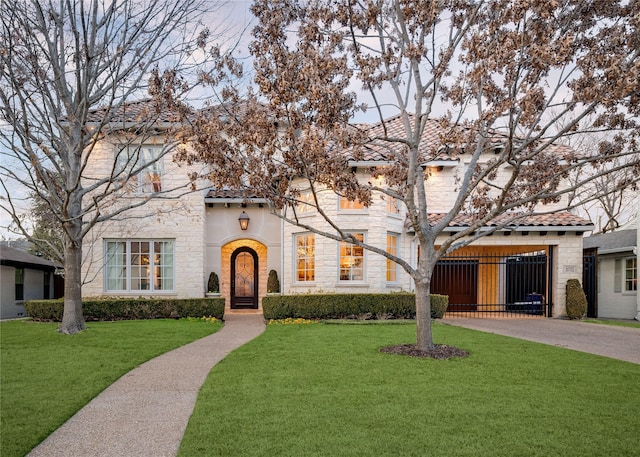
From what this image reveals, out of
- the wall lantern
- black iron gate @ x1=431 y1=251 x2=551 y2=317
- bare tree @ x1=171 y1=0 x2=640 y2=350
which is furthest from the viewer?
black iron gate @ x1=431 y1=251 x2=551 y2=317

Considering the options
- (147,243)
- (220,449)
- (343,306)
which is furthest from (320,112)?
(147,243)

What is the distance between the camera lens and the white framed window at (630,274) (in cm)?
1906

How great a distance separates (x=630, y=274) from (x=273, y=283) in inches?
554

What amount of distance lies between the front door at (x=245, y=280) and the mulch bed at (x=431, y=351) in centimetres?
1199

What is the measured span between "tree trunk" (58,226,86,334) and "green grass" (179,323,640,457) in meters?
5.03

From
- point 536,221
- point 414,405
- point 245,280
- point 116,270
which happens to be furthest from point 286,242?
point 414,405

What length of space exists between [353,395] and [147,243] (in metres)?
13.1

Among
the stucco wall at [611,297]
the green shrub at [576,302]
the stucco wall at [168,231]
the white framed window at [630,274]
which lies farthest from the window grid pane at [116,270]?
the white framed window at [630,274]

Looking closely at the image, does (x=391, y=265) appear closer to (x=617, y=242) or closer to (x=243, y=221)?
(x=243, y=221)

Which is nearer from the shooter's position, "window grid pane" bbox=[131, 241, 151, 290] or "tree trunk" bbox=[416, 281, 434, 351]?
"tree trunk" bbox=[416, 281, 434, 351]

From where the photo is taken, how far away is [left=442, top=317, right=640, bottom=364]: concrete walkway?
32.6 feet

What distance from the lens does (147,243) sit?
17.2m

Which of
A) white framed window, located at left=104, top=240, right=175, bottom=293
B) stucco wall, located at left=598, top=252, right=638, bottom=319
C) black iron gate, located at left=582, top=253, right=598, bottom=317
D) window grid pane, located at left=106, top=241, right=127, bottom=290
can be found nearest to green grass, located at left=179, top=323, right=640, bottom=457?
white framed window, located at left=104, top=240, right=175, bottom=293

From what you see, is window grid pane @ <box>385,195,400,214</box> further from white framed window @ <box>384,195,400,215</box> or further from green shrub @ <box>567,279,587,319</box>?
green shrub @ <box>567,279,587,319</box>
